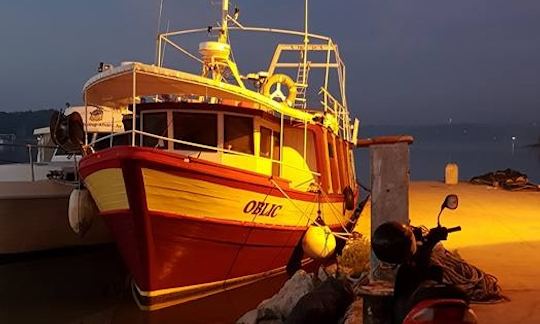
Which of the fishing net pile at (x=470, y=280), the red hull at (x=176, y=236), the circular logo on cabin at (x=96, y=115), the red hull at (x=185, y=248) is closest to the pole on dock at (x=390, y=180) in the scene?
the fishing net pile at (x=470, y=280)

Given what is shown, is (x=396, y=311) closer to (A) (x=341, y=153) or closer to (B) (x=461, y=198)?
(A) (x=341, y=153)

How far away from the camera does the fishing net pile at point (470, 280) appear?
6312 millimetres

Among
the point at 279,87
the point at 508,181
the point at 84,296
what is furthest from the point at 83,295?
the point at 508,181

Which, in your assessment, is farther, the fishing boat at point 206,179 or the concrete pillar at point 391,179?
the fishing boat at point 206,179

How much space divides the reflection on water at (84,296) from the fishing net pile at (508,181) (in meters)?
14.1

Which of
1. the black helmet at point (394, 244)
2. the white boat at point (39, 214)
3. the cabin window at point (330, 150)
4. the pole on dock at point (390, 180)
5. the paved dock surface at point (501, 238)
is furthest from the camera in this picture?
the white boat at point (39, 214)

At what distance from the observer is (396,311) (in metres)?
4.22

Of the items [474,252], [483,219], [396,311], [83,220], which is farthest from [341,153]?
[396,311]

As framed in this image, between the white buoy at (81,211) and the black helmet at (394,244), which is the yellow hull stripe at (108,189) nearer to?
the white buoy at (81,211)

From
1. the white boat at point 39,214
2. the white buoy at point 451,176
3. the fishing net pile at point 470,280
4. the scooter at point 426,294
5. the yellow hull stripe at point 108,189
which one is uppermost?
the scooter at point 426,294

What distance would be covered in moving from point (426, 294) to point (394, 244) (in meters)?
1.06

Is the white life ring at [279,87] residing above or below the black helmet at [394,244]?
above

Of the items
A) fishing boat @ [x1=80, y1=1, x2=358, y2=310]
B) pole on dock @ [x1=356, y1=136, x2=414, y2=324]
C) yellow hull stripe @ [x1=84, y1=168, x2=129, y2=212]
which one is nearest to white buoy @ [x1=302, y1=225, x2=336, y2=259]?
fishing boat @ [x1=80, y1=1, x2=358, y2=310]

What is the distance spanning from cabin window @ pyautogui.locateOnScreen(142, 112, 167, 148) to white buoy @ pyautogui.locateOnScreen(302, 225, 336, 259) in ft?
9.36
